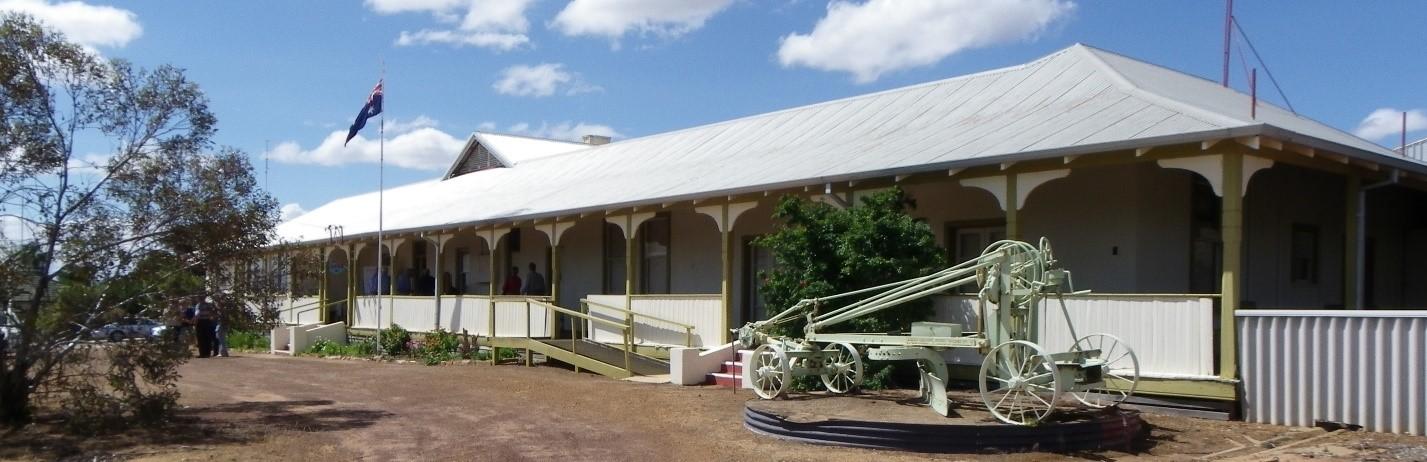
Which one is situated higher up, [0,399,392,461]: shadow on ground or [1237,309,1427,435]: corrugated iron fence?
[1237,309,1427,435]: corrugated iron fence

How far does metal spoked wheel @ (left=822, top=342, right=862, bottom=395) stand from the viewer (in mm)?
11820

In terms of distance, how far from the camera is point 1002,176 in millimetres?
12438

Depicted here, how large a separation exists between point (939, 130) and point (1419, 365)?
721cm

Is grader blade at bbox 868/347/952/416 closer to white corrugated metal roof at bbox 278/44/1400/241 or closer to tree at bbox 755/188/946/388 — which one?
tree at bbox 755/188/946/388

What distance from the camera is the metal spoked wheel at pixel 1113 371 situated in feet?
35.6

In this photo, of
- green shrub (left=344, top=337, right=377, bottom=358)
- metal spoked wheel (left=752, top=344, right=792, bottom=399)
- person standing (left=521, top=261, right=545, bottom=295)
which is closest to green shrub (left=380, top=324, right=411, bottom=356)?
green shrub (left=344, top=337, right=377, bottom=358)

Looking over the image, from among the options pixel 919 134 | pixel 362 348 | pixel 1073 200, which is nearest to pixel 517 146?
pixel 362 348

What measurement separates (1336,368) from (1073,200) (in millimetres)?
4488

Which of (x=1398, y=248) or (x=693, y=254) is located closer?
(x=1398, y=248)

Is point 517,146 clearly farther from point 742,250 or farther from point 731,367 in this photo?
point 731,367

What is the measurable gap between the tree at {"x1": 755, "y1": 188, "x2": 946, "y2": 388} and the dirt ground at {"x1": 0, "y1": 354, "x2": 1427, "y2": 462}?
1503 millimetres

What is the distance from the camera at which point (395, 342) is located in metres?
22.6

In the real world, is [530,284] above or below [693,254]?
below

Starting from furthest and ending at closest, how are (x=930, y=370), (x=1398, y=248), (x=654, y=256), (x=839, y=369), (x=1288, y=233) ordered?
1. (x=654, y=256)
2. (x=1398, y=248)
3. (x=1288, y=233)
4. (x=839, y=369)
5. (x=930, y=370)
